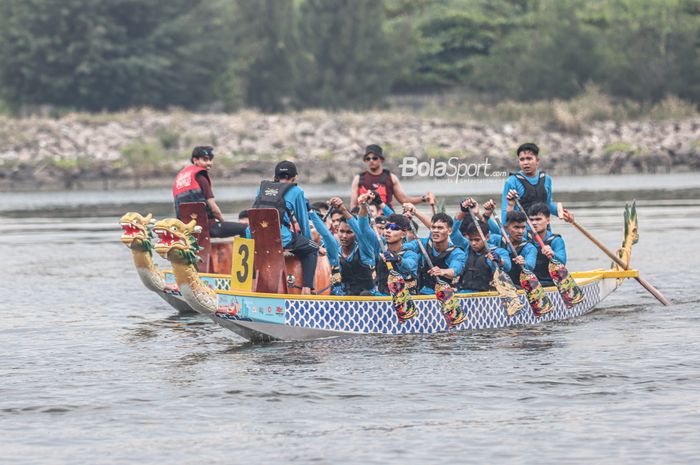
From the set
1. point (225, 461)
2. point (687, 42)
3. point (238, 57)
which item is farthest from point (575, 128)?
point (225, 461)

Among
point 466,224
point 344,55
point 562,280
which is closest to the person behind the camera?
point 466,224

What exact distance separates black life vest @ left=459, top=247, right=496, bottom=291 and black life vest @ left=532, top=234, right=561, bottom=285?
1026mm

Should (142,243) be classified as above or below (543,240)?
above

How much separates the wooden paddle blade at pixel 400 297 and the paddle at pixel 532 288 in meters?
1.67

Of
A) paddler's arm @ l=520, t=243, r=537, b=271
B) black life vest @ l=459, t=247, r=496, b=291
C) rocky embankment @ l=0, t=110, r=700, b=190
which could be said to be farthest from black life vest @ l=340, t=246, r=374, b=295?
rocky embankment @ l=0, t=110, r=700, b=190

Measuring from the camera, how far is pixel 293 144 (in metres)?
70.0

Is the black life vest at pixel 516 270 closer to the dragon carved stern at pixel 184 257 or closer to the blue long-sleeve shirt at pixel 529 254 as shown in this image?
the blue long-sleeve shirt at pixel 529 254

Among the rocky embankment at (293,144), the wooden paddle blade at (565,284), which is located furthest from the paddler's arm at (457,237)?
the rocky embankment at (293,144)

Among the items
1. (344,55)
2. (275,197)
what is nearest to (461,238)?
(275,197)

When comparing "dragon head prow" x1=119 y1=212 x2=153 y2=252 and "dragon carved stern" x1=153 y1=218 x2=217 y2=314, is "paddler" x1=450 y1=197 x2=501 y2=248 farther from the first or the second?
"dragon head prow" x1=119 y1=212 x2=153 y2=252

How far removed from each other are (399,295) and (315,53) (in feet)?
210

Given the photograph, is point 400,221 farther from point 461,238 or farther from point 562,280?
point 562,280

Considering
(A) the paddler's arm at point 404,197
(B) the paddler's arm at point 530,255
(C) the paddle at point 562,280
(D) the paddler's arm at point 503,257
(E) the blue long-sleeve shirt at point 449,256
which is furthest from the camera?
(A) the paddler's arm at point 404,197

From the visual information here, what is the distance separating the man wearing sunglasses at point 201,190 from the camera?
63.6 ft
